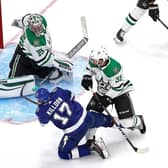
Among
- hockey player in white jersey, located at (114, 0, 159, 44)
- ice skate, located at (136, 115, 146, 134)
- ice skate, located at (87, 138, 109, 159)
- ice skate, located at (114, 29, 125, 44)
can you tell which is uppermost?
hockey player in white jersey, located at (114, 0, 159, 44)

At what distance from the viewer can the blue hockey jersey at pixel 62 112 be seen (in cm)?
228

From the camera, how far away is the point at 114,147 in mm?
2490

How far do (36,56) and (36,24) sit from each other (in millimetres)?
190

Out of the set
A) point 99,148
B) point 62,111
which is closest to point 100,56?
point 62,111

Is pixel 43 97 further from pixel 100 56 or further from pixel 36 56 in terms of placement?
pixel 36 56

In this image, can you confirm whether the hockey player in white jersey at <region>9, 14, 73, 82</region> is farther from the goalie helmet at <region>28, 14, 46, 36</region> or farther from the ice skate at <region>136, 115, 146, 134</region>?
the ice skate at <region>136, 115, 146, 134</region>

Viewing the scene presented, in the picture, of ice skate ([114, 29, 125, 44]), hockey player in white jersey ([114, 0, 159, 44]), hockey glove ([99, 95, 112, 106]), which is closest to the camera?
hockey glove ([99, 95, 112, 106])

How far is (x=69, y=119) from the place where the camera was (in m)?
2.30

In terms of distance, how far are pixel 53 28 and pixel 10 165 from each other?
1.51 metres

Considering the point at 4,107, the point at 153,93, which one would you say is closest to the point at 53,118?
the point at 4,107

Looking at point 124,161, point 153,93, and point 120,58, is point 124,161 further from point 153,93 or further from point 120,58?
point 120,58

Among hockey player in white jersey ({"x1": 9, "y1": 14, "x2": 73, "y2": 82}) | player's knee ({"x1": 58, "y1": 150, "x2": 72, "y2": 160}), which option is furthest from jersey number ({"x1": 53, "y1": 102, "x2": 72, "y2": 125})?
hockey player in white jersey ({"x1": 9, "y1": 14, "x2": 73, "y2": 82})

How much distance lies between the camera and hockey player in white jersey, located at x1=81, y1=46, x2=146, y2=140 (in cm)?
239

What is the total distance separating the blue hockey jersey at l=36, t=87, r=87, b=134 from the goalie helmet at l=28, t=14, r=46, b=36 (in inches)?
23.6
